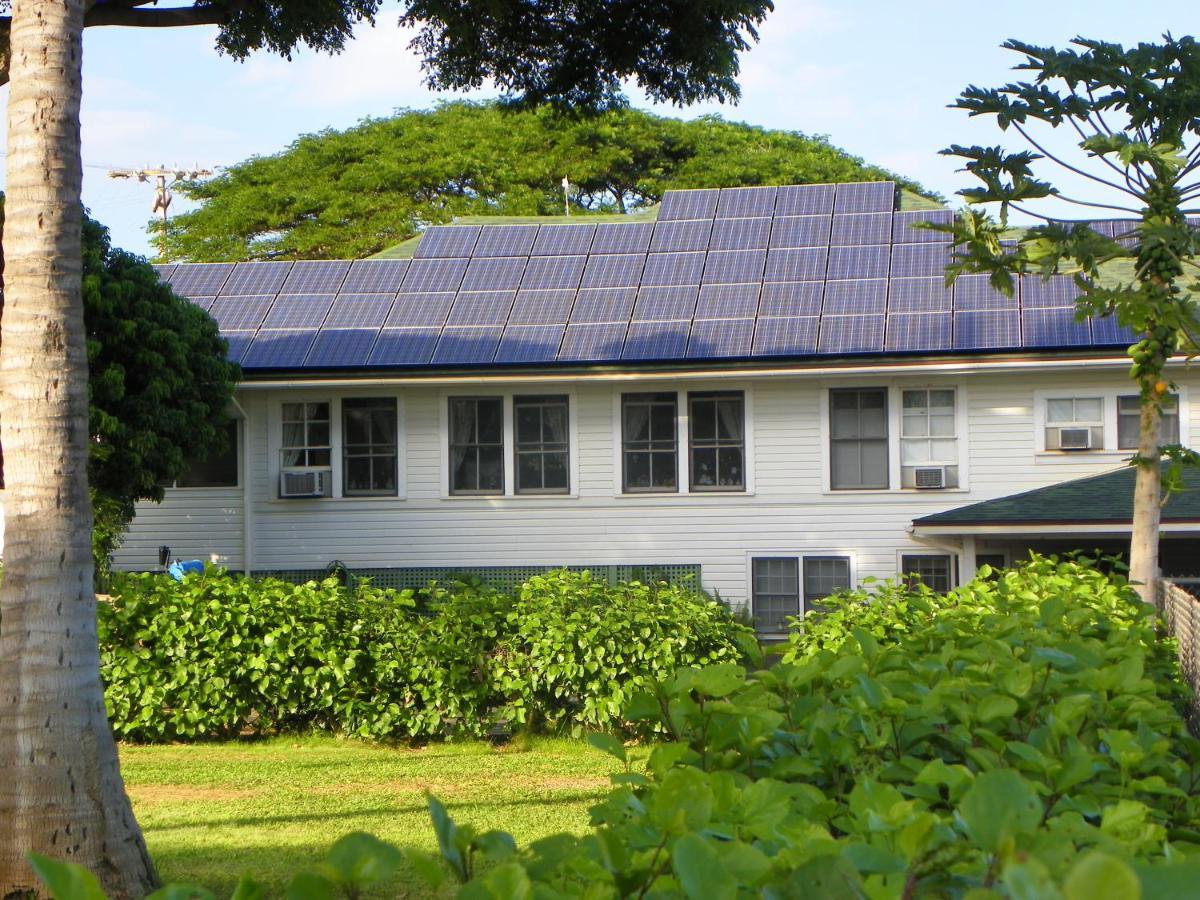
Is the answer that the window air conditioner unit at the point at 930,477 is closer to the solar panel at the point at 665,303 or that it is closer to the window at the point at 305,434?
the solar panel at the point at 665,303

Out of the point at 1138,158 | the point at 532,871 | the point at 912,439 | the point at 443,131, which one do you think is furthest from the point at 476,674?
the point at 443,131

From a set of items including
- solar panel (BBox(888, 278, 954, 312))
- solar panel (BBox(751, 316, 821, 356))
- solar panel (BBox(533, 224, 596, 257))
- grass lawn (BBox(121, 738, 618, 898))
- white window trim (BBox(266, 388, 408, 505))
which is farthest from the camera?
solar panel (BBox(533, 224, 596, 257))

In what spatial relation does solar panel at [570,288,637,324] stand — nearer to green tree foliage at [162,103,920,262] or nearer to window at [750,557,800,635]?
window at [750,557,800,635]

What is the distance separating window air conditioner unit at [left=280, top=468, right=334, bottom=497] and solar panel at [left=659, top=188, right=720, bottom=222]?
7208 mm

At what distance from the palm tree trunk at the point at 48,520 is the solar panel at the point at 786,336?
13.0 m

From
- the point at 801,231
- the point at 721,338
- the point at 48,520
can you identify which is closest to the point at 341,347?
the point at 721,338

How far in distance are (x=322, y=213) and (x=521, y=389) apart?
28.2 meters

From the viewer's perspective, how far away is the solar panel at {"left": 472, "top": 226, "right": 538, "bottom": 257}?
22.5 metres

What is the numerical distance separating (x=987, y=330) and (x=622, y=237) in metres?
6.42

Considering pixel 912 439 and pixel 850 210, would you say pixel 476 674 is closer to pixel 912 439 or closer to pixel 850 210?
pixel 912 439

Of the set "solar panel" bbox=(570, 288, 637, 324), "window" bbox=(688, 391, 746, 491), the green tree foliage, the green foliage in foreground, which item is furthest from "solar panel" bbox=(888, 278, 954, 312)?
the green tree foliage

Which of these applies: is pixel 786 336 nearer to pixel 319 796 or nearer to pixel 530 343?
pixel 530 343

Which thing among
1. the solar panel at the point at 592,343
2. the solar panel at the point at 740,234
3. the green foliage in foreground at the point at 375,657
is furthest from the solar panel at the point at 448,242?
the green foliage in foreground at the point at 375,657

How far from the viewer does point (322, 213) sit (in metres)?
46.0
